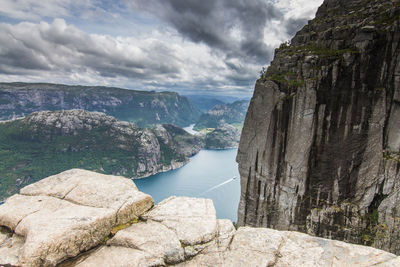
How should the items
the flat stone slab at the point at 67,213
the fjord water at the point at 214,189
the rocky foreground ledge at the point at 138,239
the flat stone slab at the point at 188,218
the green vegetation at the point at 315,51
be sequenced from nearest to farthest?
the flat stone slab at the point at 67,213, the rocky foreground ledge at the point at 138,239, the flat stone slab at the point at 188,218, the green vegetation at the point at 315,51, the fjord water at the point at 214,189

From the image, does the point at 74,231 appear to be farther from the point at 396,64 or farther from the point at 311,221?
the point at 396,64

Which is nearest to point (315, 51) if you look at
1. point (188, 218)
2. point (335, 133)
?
point (335, 133)

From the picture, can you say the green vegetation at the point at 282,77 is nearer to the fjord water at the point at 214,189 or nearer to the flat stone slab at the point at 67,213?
the flat stone slab at the point at 67,213

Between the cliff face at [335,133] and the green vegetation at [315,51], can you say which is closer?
the cliff face at [335,133]

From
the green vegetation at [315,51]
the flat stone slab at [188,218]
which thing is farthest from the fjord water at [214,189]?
the flat stone slab at [188,218]

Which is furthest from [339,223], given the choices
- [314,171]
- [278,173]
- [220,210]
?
[220,210]

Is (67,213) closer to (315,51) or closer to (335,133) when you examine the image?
(335,133)
